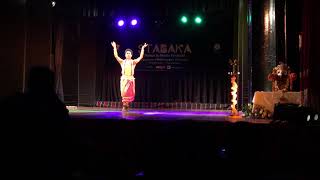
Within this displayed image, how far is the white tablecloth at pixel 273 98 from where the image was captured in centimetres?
698

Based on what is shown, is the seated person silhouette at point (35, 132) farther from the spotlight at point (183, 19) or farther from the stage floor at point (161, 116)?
the spotlight at point (183, 19)

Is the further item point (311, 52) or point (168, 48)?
point (168, 48)

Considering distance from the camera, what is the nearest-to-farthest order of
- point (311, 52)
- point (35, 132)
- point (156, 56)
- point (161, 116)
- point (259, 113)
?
point (35, 132) < point (311, 52) < point (259, 113) < point (161, 116) < point (156, 56)

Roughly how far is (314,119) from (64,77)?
8.82 m

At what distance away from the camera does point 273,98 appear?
7195 mm

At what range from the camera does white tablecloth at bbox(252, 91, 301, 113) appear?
6977 mm

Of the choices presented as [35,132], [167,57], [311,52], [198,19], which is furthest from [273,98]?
[35,132]

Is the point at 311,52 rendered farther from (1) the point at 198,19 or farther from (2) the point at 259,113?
(1) the point at 198,19

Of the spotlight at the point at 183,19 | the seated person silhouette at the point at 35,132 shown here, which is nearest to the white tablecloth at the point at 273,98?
the spotlight at the point at 183,19

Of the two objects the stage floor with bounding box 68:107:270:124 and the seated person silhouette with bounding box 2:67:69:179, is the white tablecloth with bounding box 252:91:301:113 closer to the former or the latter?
the stage floor with bounding box 68:107:270:124

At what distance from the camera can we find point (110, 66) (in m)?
12.0

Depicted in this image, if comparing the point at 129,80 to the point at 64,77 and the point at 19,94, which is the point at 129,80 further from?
the point at 19,94

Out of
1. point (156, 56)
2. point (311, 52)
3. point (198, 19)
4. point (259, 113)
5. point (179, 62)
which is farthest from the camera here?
point (156, 56)

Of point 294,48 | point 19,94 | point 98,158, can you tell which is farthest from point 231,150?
point 294,48
